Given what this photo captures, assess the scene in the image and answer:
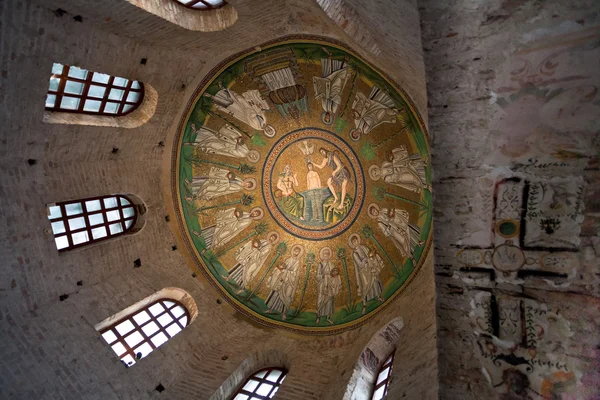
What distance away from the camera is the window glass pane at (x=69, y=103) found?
7.88 m

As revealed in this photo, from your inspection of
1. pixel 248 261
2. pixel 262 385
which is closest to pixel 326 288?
pixel 248 261

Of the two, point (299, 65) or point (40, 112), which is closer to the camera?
point (40, 112)

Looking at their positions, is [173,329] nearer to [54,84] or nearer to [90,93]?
[90,93]

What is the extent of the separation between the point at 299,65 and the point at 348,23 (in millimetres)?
3476

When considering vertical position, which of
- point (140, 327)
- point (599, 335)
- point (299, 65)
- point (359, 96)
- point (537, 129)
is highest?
point (299, 65)

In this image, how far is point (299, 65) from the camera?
10117mm


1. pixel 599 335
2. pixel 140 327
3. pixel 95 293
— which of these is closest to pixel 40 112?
pixel 95 293

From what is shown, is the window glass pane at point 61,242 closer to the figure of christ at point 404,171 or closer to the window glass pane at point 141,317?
the window glass pane at point 141,317

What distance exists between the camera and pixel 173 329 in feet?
31.0

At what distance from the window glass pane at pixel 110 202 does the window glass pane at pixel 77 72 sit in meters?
2.57

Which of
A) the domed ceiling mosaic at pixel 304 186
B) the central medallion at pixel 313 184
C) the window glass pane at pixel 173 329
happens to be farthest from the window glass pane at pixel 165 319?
the central medallion at pixel 313 184

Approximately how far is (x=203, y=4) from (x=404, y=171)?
19.1ft

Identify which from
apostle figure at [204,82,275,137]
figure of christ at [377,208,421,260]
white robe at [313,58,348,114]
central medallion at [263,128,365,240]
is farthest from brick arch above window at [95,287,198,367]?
white robe at [313,58,348,114]

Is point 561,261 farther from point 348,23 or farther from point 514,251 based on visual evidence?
point 348,23
